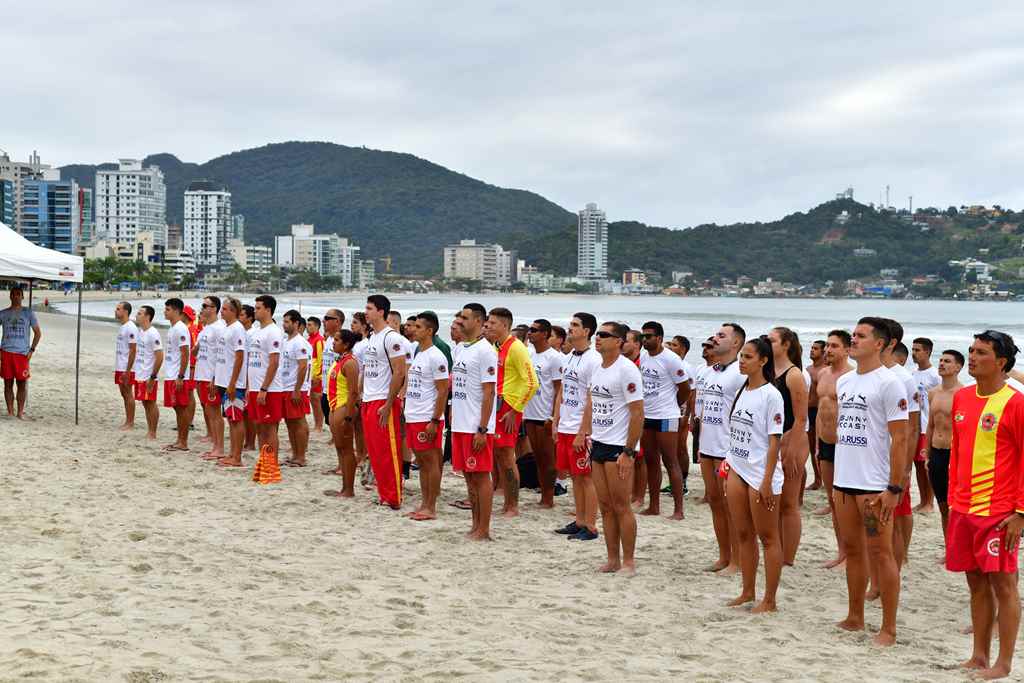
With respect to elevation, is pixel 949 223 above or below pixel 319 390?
above

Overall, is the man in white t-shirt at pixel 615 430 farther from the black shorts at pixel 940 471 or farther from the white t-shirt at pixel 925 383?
the white t-shirt at pixel 925 383

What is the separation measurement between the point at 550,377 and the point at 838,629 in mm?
3981

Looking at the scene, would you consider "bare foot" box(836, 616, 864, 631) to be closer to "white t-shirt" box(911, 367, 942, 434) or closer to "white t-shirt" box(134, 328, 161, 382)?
"white t-shirt" box(911, 367, 942, 434)

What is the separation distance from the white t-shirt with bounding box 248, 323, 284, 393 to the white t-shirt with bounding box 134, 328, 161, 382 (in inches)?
88.9

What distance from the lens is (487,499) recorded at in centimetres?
740

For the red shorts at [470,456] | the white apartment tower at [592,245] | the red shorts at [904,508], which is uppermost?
the white apartment tower at [592,245]

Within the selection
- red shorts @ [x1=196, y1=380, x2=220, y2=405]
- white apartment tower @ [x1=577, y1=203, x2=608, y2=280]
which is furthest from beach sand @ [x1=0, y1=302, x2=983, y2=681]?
white apartment tower @ [x1=577, y1=203, x2=608, y2=280]

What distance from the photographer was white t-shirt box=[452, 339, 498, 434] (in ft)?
24.3

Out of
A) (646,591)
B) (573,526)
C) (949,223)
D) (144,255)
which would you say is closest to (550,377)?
(573,526)

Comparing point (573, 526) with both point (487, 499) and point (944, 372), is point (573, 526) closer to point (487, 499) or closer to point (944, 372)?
point (487, 499)

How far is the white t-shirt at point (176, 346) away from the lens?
36.1 feet

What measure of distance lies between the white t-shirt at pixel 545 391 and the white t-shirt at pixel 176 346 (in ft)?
15.1

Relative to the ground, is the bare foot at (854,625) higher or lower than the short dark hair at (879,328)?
lower

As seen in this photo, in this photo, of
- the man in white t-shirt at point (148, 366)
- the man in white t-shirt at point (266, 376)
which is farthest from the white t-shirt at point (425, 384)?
the man in white t-shirt at point (148, 366)
